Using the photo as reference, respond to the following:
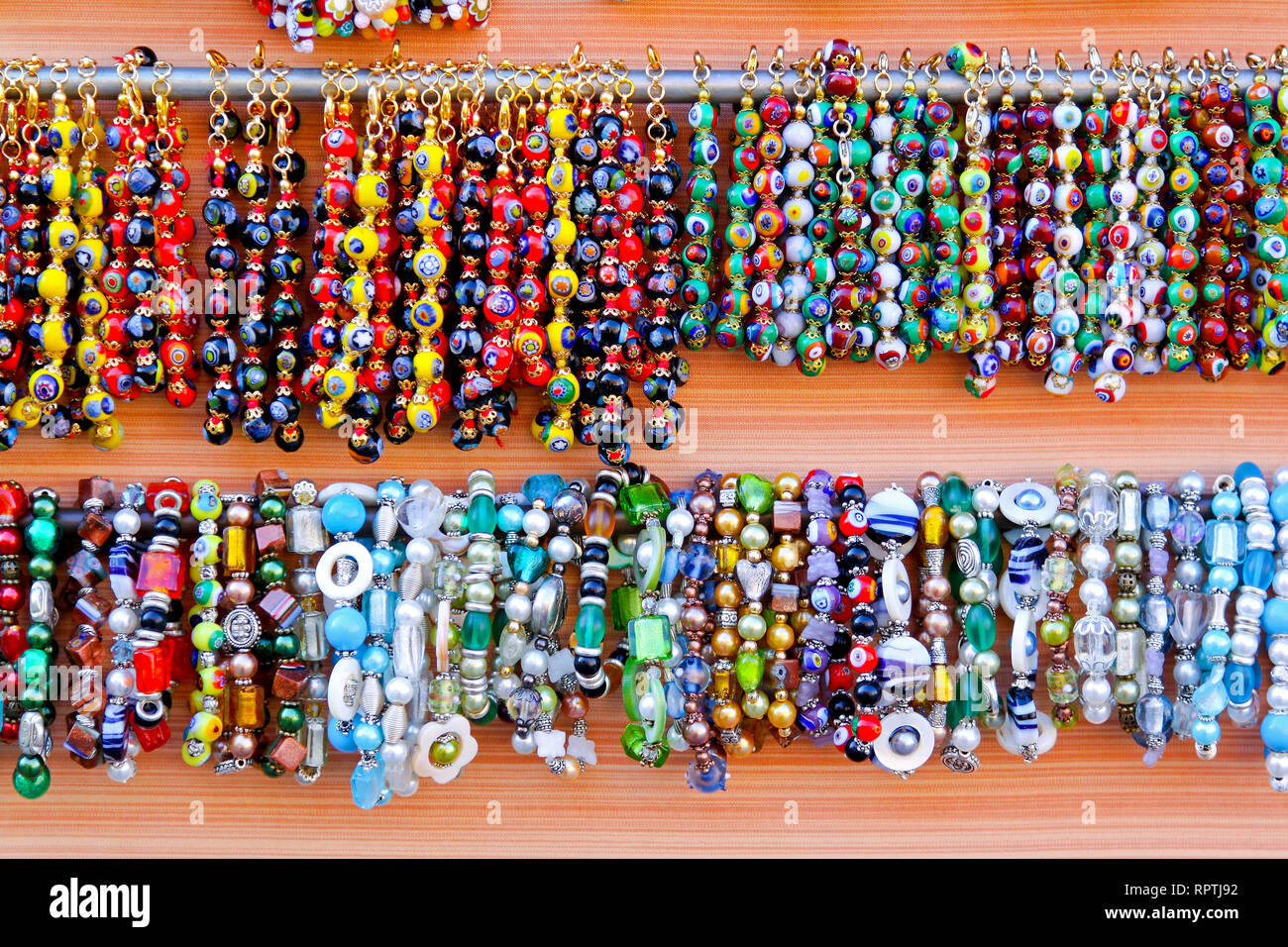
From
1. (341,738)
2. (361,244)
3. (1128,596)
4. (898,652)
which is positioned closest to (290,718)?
(341,738)

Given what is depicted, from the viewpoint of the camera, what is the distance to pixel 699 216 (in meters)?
0.93

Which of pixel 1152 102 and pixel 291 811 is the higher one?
pixel 1152 102

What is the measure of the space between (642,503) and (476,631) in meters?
0.21

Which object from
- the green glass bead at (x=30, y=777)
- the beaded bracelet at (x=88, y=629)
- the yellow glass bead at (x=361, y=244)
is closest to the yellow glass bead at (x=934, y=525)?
the yellow glass bead at (x=361, y=244)

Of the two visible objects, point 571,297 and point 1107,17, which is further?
point 1107,17

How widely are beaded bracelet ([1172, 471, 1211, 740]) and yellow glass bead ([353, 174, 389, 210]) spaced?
2.81 ft

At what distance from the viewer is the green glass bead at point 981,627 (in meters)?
0.97

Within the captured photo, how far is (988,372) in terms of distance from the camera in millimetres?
974

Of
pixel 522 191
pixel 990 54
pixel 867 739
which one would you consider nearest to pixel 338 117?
pixel 522 191

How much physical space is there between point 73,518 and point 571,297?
0.55 metres

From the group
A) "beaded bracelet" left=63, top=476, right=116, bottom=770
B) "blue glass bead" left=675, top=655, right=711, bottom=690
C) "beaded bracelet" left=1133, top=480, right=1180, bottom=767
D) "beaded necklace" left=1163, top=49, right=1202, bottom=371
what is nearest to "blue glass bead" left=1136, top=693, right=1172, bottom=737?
"beaded bracelet" left=1133, top=480, right=1180, bottom=767

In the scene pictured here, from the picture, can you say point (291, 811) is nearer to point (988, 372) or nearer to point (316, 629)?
point (316, 629)

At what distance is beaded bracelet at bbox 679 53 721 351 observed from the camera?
938 mm
